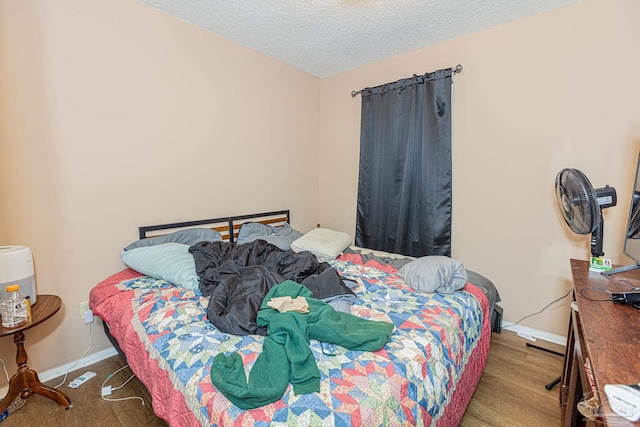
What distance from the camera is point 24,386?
165 cm

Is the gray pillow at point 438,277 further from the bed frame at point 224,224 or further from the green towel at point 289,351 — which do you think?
the bed frame at point 224,224

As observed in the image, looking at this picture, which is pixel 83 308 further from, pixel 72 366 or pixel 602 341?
pixel 602 341

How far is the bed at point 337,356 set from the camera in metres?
0.94

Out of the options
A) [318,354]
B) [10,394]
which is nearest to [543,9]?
[318,354]

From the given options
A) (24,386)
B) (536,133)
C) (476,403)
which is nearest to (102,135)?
(24,386)

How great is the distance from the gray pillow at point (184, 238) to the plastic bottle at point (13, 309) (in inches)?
26.3

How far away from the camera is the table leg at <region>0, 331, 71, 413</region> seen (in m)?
1.59

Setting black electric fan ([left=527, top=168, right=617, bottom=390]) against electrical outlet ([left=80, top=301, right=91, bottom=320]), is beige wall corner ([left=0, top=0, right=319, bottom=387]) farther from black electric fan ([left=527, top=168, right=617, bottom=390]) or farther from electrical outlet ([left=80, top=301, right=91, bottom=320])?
black electric fan ([left=527, top=168, right=617, bottom=390])

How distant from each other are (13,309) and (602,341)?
2.51 meters

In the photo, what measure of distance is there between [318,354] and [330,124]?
298 centimetres

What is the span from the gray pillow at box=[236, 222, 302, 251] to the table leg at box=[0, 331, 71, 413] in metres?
1.45

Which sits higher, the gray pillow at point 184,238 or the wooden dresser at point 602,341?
the gray pillow at point 184,238

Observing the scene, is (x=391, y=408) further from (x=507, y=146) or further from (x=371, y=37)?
(x=371, y=37)

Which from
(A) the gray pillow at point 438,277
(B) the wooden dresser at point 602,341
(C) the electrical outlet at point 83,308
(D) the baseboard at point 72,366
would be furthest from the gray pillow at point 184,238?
(B) the wooden dresser at point 602,341
